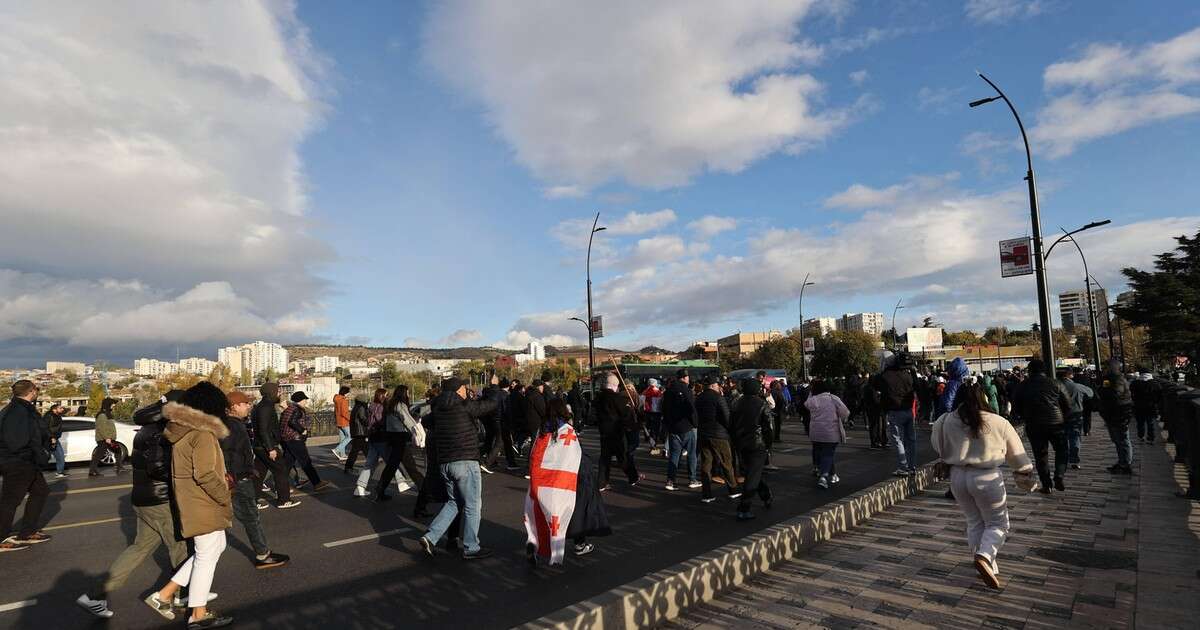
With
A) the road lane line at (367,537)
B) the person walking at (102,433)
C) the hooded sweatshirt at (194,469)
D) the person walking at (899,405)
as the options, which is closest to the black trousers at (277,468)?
the road lane line at (367,537)

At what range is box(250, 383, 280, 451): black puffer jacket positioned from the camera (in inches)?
337

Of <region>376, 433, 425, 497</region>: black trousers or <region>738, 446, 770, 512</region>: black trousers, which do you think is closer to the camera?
<region>738, 446, 770, 512</region>: black trousers

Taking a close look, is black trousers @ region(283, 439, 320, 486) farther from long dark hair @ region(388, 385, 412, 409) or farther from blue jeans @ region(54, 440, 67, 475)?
blue jeans @ region(54, 440, 67, 475)

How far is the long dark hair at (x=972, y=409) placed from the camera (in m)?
4.98

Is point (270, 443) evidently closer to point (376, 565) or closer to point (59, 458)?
point (376, 565)

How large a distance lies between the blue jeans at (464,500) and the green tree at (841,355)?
60.0 metres

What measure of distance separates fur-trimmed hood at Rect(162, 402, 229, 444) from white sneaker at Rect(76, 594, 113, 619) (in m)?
1.52

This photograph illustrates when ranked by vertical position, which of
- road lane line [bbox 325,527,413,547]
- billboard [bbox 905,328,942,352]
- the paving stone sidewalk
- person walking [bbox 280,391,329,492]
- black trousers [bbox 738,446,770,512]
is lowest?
road lane line [bbox 325,527,413,547]

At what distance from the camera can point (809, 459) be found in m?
12.9

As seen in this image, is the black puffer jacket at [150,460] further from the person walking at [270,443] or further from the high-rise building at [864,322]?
the high-rise building at [864,322]

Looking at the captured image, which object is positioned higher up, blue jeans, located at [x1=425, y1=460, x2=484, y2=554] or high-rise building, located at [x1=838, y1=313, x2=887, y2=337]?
high-rise building, located at [x1=838, y1=313, x2=887, y2=337]

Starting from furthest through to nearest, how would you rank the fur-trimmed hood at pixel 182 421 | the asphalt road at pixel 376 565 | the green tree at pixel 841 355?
1. the green tree at pixel 841 355
2. the asphalt road at pixel 376 565
3. the fur-trimmed hood at pixel 182 421

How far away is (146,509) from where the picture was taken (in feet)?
16.4

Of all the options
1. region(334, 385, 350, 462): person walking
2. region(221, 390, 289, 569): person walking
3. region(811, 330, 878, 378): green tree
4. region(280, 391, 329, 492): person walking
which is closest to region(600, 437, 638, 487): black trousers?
region(280, 391, 329, 492): person walking
